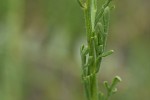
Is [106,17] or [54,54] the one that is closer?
[106,17]

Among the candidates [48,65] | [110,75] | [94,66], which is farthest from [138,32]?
[94,66]

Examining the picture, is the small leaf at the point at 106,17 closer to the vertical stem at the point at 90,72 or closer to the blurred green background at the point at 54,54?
the vertical stem at the point at 90,72

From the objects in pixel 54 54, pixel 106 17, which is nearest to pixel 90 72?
pixel 106 17

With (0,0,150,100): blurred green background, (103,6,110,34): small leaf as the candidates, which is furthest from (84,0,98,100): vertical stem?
(0,0,150,100): blurred green background

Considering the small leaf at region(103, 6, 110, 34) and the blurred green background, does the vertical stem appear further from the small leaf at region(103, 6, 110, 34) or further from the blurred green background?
the blurred green background

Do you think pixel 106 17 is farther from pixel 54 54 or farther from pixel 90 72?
pixel 54 54

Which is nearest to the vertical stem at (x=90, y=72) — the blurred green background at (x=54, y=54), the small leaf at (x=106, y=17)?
the small leaf at (x=106, y=17)

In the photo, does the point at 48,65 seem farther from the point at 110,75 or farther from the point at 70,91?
the point at 110,75

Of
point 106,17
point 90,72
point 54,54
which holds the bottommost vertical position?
point 54,54
